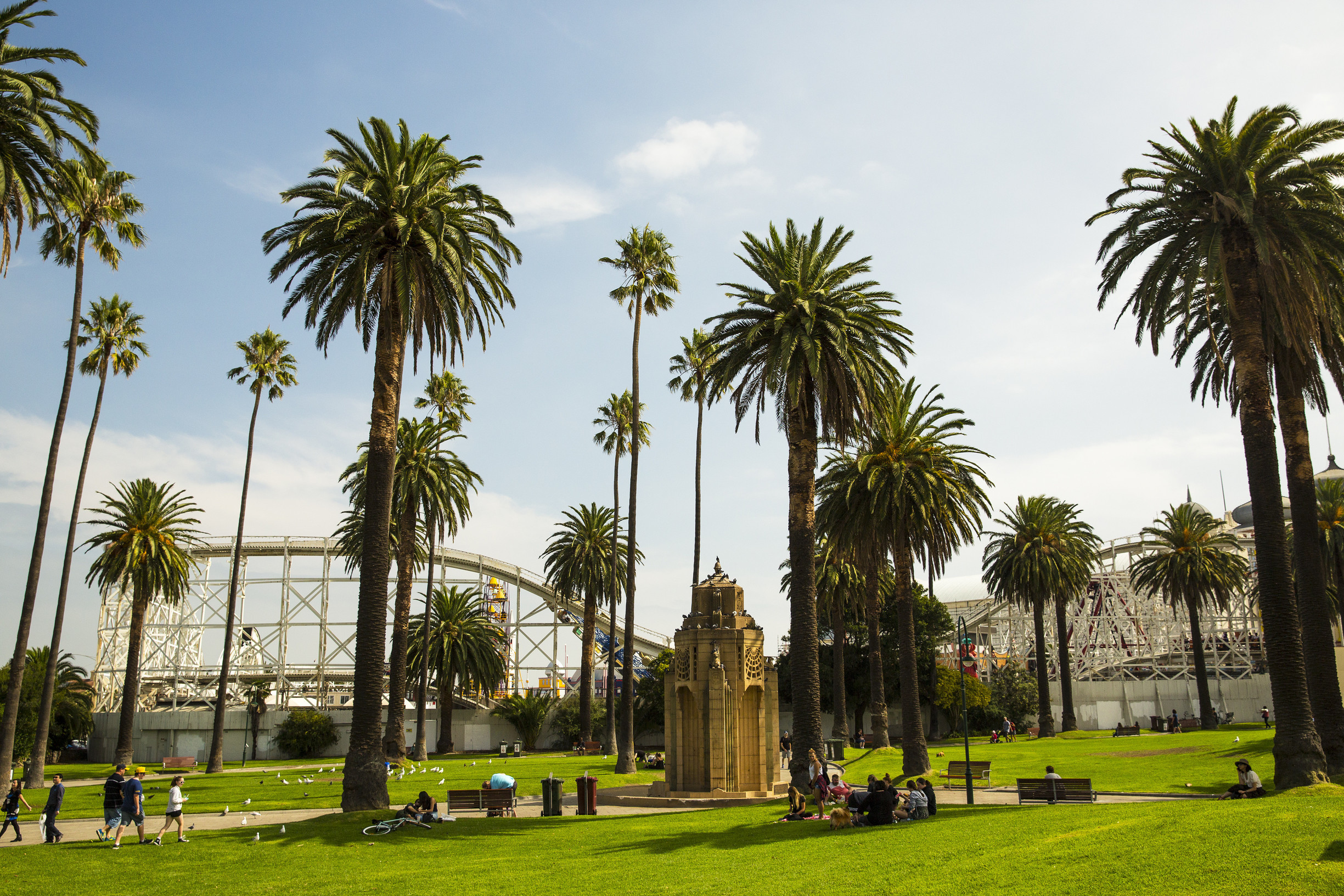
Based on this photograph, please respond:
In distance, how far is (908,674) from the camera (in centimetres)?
3609

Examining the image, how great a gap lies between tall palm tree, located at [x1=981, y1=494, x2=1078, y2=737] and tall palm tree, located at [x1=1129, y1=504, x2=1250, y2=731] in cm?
578

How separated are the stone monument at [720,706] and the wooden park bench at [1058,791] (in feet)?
26.1

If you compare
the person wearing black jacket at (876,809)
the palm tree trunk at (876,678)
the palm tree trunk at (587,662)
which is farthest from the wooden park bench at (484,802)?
the palm tree trunk at (587,662)

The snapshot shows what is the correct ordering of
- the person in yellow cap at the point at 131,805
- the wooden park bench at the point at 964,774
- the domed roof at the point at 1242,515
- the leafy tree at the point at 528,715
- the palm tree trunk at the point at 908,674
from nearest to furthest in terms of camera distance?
1. the person in yellow cap at the point at 131,805
2. the wooden park bench at the point at 964,774
3. the palm tree trunk at the point at 908,674
4. the leafy tree at the point at 528,715
5. the domed roof at the point at 1242,515

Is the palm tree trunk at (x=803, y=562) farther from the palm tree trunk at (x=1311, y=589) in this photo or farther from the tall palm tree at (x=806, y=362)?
the palm tree trunk at (x=1311, y=589)

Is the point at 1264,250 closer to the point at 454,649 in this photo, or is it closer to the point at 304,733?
the point at 454,649

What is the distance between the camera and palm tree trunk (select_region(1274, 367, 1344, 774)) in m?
23.7

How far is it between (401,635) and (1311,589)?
125 ft

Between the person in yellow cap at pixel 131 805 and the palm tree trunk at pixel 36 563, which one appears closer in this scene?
the person in yellow cap at pixel 131 805

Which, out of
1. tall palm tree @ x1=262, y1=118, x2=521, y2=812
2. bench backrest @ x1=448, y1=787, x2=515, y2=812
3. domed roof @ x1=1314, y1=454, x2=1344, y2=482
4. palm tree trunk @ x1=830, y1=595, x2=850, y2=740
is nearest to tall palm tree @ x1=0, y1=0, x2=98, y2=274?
tall palm tree @ x1=262, y1=118, x2=521, y2=812

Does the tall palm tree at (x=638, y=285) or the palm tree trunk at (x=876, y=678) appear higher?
the tall palm tree at (x=638, y=285)

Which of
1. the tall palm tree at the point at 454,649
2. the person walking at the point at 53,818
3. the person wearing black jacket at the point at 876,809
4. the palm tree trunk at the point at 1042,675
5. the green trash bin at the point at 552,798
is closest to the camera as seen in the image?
the person wearing black jacket at the point at 876,809

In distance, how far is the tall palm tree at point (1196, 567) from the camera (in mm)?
64312

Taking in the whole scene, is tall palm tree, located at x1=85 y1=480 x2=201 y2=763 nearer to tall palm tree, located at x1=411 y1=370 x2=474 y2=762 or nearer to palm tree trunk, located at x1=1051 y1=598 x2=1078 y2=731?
tall palm tree, located at x1=411 y1=370 x2=474 y2=762
